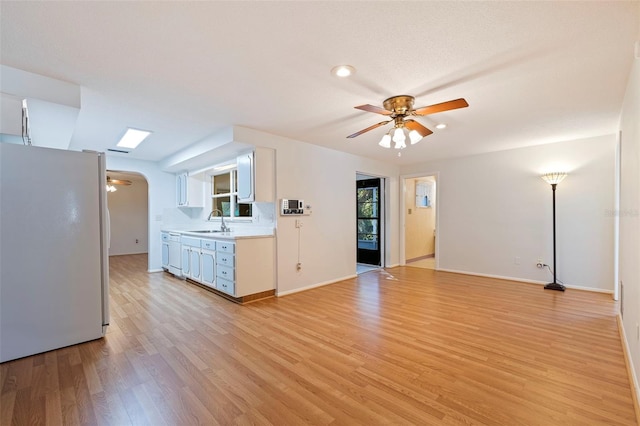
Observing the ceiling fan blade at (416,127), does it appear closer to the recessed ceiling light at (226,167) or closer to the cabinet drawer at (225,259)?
the cabinet drawer at (225,259)

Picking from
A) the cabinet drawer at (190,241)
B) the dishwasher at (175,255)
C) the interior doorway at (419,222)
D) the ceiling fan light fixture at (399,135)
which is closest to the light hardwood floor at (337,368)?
the cabinet drawer at (190,241)

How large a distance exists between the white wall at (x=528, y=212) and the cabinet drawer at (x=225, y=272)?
423 centimetres

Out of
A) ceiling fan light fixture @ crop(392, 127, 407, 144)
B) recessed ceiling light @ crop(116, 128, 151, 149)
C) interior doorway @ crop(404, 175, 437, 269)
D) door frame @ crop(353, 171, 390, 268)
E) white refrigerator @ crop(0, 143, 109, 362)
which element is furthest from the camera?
interior doorway @ crop(404, 175, 437, 269)

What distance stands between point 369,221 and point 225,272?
12.2ft

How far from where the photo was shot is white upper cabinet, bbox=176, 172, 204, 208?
5926 mm

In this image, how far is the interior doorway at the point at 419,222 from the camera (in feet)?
22.8

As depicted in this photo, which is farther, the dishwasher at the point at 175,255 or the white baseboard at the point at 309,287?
the dishwasher at the point at 175,255

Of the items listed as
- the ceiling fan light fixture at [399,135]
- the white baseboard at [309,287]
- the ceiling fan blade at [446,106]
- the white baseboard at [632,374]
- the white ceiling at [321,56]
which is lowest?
the white baseboard at [309,287]

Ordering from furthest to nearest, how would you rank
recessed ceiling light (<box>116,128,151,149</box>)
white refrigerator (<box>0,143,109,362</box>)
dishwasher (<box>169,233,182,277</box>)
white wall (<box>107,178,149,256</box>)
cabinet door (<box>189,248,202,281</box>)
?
white wall (<box>107,178,149,256</box>)
dishwasher (<box>169,233,182,277</box>)
cabinet door (<box>189,248,202,281</box>)
recessed ceiling light (<box>116,128,151,149</box>)
white refrigerator (<box>0,143,109,362</box>)

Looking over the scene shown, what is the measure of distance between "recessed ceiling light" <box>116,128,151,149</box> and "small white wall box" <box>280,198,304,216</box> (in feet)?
6.98

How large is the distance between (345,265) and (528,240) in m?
3.14

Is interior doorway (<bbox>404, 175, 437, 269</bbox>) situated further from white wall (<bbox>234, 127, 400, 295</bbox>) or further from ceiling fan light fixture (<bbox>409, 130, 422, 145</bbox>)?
ceiling fan light fixture (<bbox>409, 130, 422, 145</bbox>)

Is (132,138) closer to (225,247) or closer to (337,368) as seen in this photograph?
(225,247)

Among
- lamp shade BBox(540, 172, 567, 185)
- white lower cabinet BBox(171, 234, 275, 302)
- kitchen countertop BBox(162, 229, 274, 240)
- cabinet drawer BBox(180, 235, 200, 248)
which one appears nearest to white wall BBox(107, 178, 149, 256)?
cabinet drawer BBox(180, 235, 200, 248)
